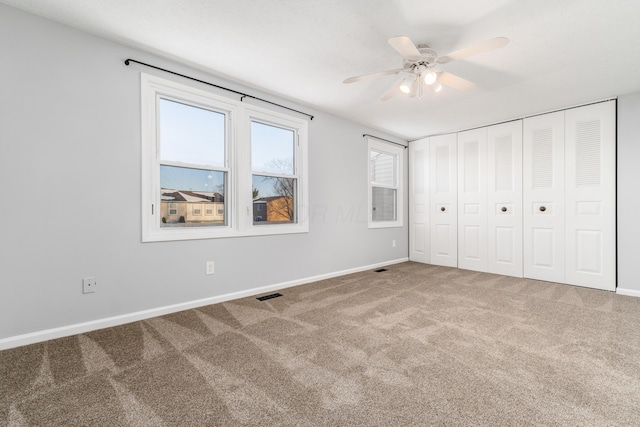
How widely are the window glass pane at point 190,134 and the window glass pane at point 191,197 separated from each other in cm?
13

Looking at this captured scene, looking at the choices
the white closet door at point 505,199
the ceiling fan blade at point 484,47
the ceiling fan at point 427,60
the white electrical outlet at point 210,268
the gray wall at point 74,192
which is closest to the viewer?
the ceiling fan blade at point 484,47

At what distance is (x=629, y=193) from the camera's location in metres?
3.39

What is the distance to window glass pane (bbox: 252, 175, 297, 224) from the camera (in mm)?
3447

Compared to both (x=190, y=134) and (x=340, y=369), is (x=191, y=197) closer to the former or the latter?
(x=190, y=134)

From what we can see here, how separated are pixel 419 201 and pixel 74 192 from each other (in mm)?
5059

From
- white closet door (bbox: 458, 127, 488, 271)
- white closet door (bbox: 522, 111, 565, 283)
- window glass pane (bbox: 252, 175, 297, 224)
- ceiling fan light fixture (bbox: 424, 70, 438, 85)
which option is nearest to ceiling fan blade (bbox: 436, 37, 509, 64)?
ceiling fan light fixture (bbox: 424, 70, 438, 85)

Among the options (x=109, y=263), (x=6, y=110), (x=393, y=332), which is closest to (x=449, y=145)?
(x=393, y=332)

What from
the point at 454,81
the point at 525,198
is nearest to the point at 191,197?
the point at 454,81

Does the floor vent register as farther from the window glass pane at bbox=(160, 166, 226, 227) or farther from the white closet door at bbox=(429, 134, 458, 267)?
the white closet door at bbox=(429, 134, 458, 267)

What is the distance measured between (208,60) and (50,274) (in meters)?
2.25

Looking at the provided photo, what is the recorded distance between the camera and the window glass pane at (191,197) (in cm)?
278

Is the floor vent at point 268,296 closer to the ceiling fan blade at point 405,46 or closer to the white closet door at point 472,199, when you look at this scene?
the ceiling fan blade at point 405,46

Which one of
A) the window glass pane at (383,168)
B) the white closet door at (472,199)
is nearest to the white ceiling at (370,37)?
the white closet door at (472,199)

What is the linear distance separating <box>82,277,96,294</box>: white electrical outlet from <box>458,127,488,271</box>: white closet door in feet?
16.5
